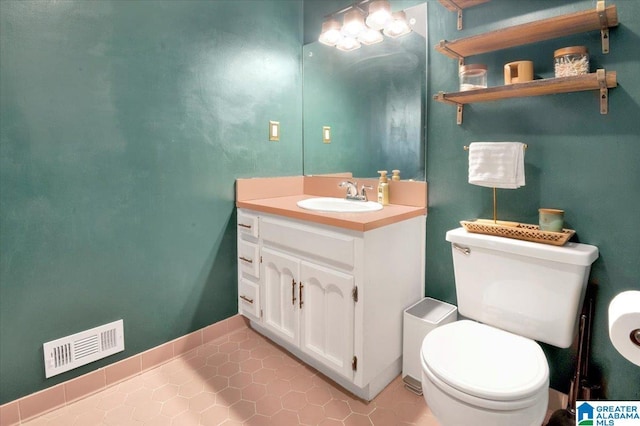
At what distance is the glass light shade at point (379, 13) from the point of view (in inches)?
69.2

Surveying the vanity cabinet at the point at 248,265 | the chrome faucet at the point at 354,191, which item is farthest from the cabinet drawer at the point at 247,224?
the chrome faucet at the point at 354,191

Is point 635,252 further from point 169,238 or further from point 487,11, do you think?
point 169,238

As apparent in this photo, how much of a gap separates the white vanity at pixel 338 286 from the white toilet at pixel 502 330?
0.88ft

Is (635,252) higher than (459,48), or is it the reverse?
(459,48)

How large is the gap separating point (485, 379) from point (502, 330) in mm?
419

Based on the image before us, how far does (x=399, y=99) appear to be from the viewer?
6.04 feet

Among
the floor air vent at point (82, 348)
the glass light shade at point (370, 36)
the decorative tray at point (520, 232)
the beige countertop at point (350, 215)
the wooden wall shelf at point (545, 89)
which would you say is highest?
the glass light shade at point (370, 36)

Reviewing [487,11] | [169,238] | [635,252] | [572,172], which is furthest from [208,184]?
[635,252]

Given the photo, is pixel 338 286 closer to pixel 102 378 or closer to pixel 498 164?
pixel 498 164

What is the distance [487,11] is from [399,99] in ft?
1.71

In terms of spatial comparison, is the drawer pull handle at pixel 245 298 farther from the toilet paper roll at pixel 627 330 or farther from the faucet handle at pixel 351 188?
the toilet paper roll at pixel 627 330

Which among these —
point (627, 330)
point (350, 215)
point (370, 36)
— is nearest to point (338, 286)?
point (350, 215)

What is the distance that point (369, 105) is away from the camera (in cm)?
201

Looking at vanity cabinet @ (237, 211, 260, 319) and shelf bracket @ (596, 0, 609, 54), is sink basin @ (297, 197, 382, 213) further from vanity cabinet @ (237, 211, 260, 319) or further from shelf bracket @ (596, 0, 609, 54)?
shelf bracket @ (596, 0, 609, 54)
